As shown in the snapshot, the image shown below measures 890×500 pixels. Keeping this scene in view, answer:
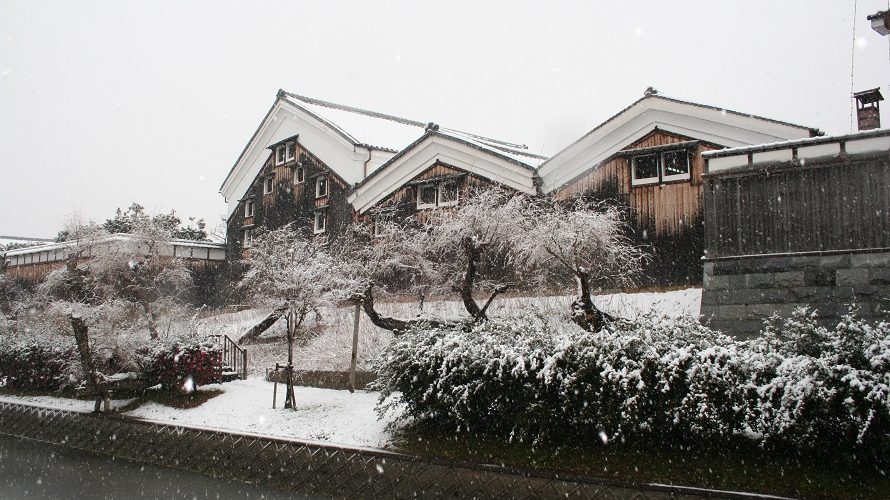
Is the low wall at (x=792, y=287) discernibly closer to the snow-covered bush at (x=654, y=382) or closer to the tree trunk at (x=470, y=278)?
the snow-covered bush at (x=654, y=382)

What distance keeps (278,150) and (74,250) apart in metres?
9.35

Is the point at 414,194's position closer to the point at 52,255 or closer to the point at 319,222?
the point at 319,222

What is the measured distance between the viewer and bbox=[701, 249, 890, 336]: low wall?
923cm

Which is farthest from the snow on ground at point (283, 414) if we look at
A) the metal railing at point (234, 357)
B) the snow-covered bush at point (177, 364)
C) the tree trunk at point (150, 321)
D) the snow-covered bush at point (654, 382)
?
the tree trunk at point (150, 321)

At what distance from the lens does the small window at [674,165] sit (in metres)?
14.7

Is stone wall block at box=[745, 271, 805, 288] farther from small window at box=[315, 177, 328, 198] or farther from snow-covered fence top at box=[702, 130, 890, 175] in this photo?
small window at box=[315, 177, 328, 198]

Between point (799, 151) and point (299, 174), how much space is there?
2010 cm

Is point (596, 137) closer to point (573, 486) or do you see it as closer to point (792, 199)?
point (792, 199)

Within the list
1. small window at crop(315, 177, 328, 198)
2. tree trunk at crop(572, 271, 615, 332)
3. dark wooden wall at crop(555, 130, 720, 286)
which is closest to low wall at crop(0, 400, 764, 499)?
tree trunk at crop(572, 271, 615, 332)

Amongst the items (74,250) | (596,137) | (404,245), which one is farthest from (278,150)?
(596,137)

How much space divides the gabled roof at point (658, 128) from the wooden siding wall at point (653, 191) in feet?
0.64

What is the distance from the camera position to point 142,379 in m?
13.5

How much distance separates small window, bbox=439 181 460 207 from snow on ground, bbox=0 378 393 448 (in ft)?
Answer: 25.0

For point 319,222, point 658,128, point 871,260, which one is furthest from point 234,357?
point 871,260
